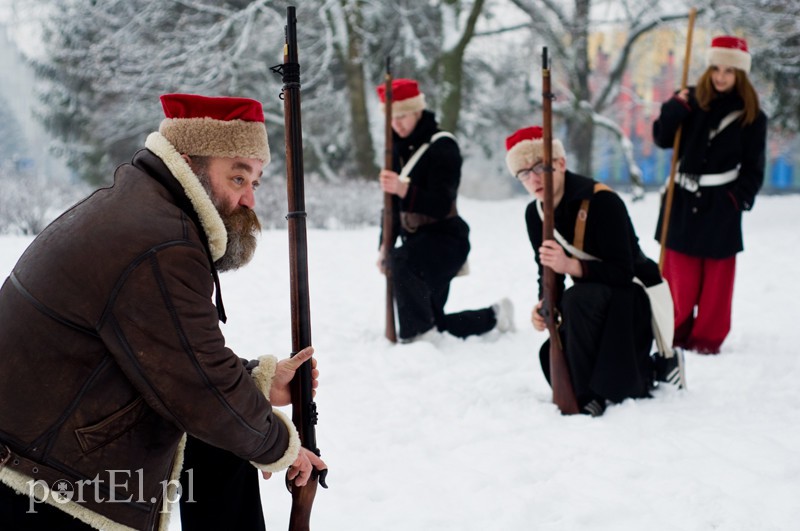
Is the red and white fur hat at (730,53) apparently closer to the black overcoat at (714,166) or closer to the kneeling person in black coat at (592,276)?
the black overcoat at (714,166)

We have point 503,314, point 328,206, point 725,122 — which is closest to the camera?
point 725,122

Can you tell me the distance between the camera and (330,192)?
13039 mm

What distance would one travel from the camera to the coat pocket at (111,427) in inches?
75.2

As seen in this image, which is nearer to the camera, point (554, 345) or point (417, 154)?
point (554, 345)

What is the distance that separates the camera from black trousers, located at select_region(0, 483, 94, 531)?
1938 millimetres

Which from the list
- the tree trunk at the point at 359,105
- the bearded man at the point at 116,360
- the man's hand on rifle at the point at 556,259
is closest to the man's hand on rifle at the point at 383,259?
the man's hand on rifle at the point at 556,259

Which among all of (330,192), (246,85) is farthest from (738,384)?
(246,85)

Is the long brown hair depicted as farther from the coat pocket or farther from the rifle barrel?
the coat pocket

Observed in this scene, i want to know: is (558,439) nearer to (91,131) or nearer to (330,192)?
(330,192)

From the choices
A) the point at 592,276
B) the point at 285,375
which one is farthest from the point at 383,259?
the point at 285,375

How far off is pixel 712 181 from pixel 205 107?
417cm

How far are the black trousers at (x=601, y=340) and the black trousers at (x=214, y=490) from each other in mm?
2184

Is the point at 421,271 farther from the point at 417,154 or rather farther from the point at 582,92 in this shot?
the point at 582,92

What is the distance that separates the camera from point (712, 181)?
5.37 meters
